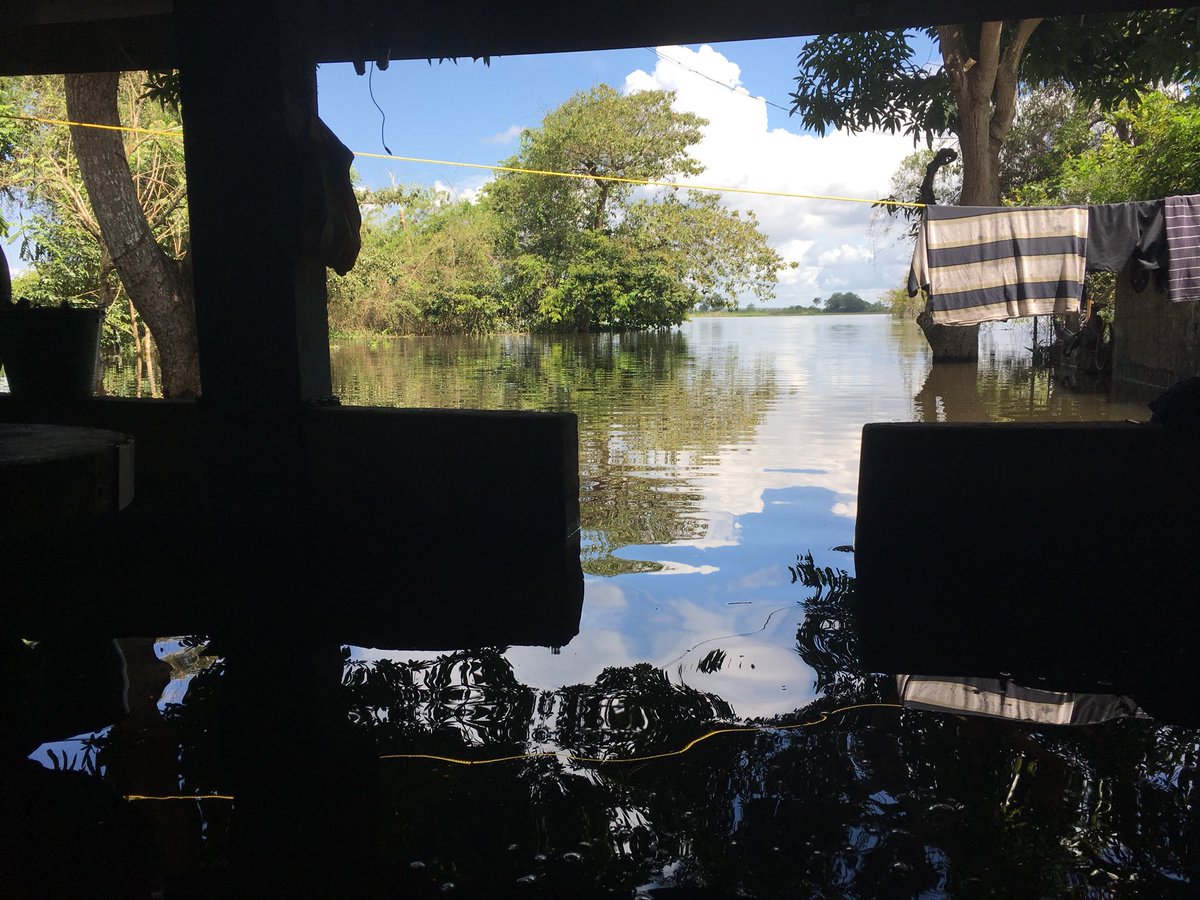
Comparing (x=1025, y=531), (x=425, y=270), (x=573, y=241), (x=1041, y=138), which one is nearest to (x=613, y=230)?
(x=573, y=241)

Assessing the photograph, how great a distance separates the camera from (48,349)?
599 cm

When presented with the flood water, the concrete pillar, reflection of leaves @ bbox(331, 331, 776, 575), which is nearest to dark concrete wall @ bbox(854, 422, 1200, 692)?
the flood water

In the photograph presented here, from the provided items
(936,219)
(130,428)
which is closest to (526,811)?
(130,428)

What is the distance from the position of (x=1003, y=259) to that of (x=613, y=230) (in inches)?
928

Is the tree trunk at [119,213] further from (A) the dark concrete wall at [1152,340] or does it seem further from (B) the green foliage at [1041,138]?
(B) the green foliage at [1041,138]

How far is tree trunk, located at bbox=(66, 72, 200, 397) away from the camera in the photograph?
955cm

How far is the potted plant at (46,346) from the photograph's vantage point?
5883 mm

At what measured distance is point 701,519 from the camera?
6.43m

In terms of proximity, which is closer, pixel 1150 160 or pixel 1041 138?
pixel 1150 160

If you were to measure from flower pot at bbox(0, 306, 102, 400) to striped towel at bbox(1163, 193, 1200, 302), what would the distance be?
10.6 metres

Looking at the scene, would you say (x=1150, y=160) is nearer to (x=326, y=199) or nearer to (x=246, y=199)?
(x=326, y=199)

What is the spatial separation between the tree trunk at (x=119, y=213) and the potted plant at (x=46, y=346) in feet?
11.5

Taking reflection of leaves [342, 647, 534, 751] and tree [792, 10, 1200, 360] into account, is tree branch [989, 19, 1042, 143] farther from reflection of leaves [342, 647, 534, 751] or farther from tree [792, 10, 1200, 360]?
reflection of leaves [342, 647, 534, 751]

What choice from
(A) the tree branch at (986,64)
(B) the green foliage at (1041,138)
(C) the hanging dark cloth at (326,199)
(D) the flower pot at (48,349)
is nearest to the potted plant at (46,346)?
(D) the flower pot at (48,349)
